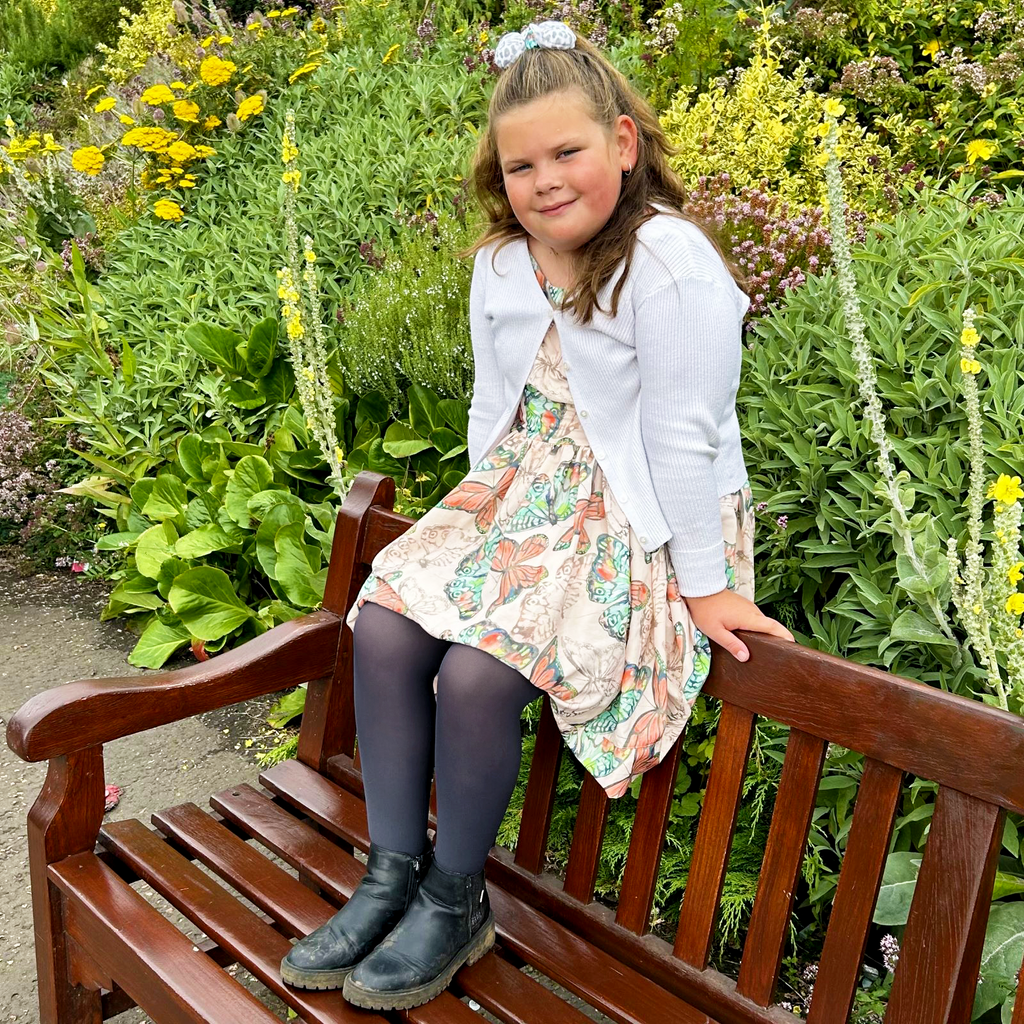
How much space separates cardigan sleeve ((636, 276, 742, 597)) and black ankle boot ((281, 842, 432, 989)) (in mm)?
660

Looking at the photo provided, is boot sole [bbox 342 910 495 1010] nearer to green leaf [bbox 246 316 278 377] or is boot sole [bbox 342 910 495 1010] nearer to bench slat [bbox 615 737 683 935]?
bench slat [bbox 615 737 683 935]

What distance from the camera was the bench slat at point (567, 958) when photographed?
167 centimetres

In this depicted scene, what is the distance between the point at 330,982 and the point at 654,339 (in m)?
1.13

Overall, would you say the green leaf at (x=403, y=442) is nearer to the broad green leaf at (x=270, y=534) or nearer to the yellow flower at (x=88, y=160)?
the broad green leaf at (x=270, y=534)

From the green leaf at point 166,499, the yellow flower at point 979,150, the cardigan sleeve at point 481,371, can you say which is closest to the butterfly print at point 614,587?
the cardigan sleeve at point 481,371

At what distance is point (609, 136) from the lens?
1.75 meters

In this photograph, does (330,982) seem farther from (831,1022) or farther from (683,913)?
(831,1022)

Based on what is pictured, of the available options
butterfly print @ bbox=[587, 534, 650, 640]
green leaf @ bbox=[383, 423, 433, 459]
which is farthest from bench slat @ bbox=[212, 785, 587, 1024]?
green leaf @ bbox=[383, 423, 433, 459]

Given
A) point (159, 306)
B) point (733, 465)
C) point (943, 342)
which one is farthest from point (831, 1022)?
point (159, 306)

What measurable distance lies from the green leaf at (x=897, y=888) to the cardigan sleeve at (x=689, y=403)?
2.10ft

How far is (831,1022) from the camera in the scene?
1.54 meters

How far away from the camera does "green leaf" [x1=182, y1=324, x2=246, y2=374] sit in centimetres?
429

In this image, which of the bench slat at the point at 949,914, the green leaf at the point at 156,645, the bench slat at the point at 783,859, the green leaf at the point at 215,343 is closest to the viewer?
the bench slat at the point at 949,914

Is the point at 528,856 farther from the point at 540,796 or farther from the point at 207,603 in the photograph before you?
the point at 207,603
